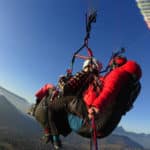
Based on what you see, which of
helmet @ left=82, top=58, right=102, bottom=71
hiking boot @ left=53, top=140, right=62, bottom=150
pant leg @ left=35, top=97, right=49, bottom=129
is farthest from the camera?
pant leg @ left=35, top=97, right=49, bottom=129

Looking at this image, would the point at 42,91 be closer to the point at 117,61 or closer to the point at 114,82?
the point at 117,61

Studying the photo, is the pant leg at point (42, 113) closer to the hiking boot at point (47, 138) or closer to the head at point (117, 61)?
the hiking boot at point (47, 138)

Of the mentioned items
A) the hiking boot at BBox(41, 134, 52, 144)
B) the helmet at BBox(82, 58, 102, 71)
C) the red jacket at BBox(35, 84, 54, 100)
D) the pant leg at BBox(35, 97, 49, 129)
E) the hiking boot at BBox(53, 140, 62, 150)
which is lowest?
the hiking boot at BBox(53, 140, 62, 150)

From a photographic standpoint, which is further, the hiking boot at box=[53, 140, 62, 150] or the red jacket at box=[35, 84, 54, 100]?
the red jacket at box=[35, 84, 54, 100]

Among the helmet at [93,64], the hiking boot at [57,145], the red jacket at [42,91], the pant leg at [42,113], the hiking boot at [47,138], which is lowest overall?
the hiking boot at [57,145]

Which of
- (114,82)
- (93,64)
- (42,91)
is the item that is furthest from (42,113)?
(114,82)

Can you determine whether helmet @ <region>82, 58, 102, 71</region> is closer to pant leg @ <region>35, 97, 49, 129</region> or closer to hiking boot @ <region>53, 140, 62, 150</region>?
pant leg @ <region>35, 97, 49, 129</region>

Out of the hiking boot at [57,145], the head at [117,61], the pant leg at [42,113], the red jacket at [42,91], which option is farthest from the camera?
the red jacket at [42,91]

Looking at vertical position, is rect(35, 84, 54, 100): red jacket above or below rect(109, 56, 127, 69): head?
below

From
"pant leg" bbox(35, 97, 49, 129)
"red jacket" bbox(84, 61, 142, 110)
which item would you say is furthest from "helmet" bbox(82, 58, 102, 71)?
"pant leg" bbox(35, 97, 49, 129)

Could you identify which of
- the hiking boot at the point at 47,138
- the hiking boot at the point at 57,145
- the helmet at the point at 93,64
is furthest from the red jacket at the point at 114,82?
the hiking boot at the point at 47,138
